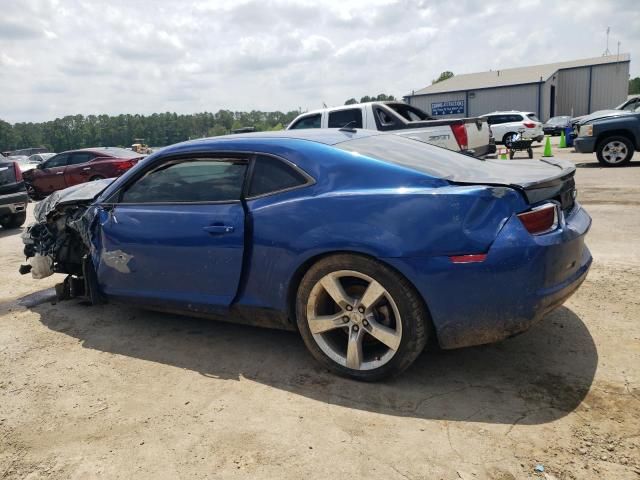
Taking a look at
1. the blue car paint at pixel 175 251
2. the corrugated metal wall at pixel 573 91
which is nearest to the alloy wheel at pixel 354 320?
the blue car paint at pixel 175 251

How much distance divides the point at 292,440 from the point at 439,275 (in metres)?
1.12

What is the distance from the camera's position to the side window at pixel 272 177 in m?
3.16

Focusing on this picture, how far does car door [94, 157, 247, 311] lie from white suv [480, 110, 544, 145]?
21853 mm

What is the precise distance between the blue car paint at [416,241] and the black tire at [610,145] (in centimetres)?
1034

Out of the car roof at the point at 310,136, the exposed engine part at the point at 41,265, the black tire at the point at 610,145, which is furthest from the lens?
the black tire at the point at 610,145

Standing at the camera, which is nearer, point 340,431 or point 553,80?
point 340,431

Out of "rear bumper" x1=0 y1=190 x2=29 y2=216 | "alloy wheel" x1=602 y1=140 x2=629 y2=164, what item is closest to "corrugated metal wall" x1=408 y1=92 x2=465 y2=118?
"alloy wheel" x1=602 y1=140 x2=629 y2=164

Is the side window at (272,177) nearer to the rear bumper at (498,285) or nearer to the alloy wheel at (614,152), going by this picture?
the rear bumper at (498,285)

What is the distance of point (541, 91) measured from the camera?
127 feet

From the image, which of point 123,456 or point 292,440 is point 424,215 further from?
point 123,456

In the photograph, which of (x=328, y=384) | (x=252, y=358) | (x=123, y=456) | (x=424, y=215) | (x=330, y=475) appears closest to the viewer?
(x=330, y=475)

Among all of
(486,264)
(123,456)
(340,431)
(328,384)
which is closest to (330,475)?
(340,431)

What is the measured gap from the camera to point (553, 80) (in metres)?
41.6

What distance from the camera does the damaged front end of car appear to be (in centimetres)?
451
